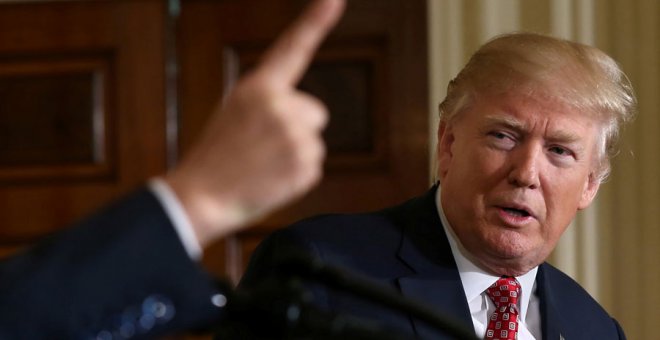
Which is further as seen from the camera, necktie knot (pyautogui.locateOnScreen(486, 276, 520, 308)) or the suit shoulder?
the suit shoulder

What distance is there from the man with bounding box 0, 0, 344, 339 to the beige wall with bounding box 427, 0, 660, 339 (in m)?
2.71

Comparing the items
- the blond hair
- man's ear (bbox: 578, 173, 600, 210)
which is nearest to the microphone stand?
the blond hair

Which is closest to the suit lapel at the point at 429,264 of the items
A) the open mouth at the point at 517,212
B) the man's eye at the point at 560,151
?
the open mouth at the point at 517,212

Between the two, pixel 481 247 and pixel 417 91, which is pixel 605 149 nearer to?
pixel 481 247

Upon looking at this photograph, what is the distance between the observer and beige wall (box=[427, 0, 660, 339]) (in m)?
3.56

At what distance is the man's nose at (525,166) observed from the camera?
87.7 inches

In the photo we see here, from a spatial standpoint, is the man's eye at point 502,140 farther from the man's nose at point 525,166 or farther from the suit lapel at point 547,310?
the suit lapel at point 547,310

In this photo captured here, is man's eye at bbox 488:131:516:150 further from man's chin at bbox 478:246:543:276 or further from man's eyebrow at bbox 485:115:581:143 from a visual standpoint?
man's chin at bbox 478:246:543:276

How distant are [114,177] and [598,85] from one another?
2.12 meters

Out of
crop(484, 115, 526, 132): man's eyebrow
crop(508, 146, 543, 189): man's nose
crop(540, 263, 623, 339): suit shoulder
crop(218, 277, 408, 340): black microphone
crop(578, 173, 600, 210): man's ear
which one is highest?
crop(218, 277, 408, 340): black microphone

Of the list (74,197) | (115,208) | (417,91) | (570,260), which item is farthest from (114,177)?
(115,208)

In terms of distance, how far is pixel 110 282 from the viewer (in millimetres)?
898

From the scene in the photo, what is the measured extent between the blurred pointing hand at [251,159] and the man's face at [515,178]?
53.5 inches

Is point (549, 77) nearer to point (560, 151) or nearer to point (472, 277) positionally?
point (560, 151)
